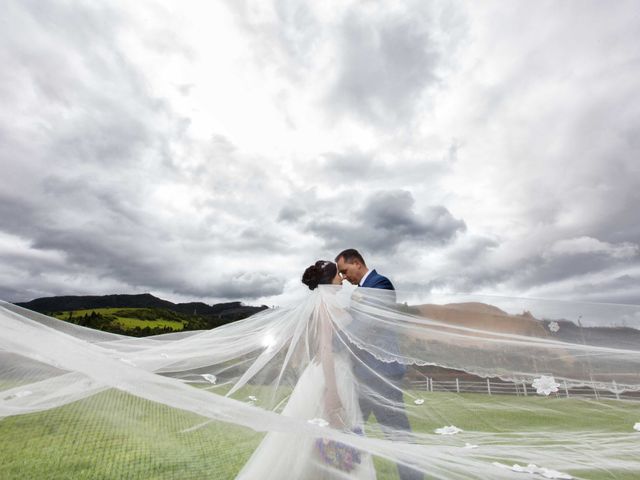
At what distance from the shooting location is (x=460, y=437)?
7.88 feet

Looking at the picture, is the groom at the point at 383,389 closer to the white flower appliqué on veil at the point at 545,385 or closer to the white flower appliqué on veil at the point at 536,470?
the white flower appliqué on veil at the point at 536,470

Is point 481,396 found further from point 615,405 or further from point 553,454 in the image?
point 615,405

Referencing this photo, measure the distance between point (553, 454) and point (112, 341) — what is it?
3663 millimetres

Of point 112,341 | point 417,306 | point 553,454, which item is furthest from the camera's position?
point 112,341

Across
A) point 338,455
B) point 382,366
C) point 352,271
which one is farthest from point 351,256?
point 338,455

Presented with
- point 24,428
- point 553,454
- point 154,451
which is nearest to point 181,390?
point 154,451

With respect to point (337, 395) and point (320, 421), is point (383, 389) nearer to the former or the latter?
point (337, 395)

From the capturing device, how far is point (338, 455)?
7.91 feet

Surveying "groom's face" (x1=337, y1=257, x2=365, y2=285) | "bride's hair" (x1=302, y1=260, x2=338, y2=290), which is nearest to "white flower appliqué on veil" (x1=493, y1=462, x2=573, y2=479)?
"groom's face" (x1=337, y1=257, x2=365, y2=285)

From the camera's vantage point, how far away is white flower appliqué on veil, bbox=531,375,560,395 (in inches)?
103

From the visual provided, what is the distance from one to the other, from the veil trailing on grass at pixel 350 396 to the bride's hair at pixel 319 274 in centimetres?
16

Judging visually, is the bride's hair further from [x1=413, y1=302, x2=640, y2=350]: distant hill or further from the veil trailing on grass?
[x1=413, y1=302, x2=640, y2=350]: distant hill

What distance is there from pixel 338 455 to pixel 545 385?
1.57 m

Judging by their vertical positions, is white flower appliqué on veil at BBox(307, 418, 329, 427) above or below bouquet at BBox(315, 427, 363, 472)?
above
